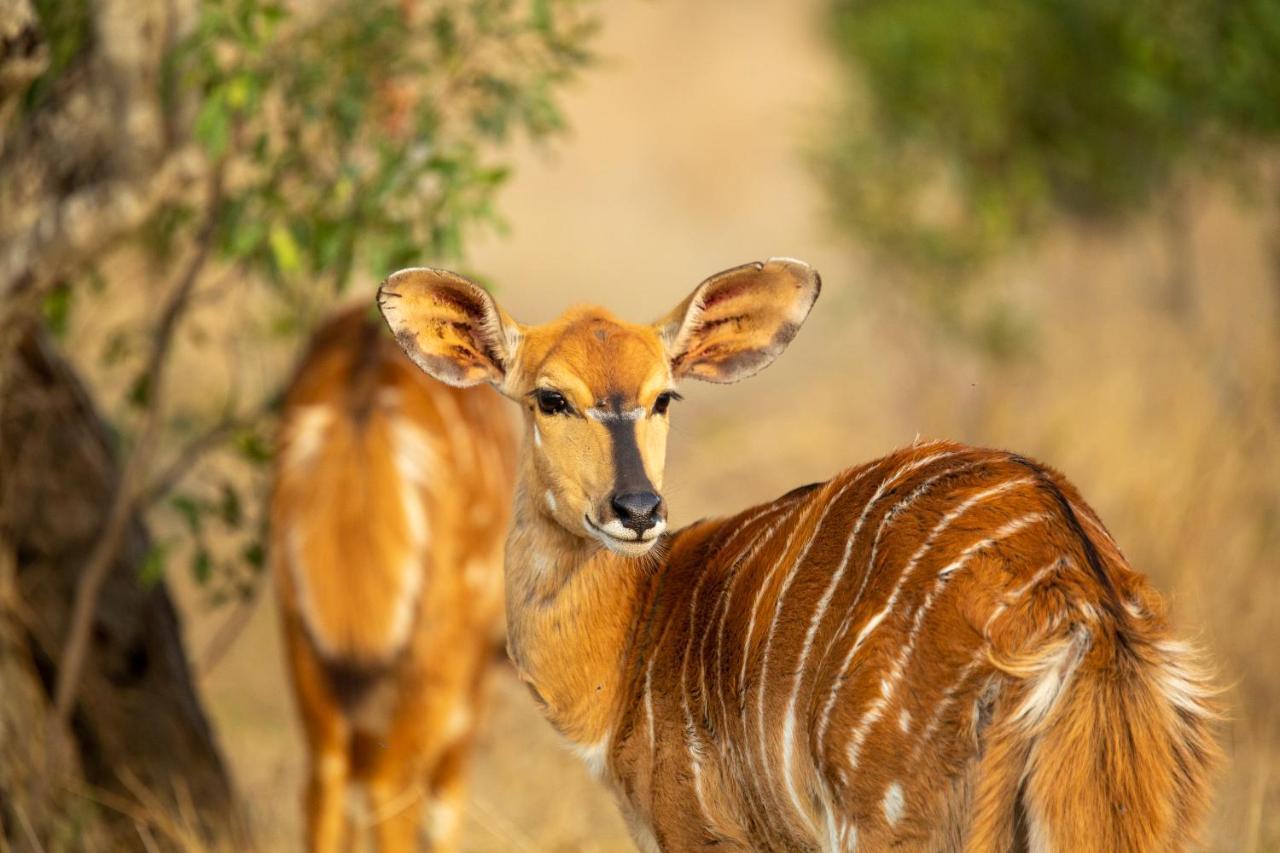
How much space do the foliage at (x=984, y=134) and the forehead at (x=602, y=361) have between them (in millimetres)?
6601

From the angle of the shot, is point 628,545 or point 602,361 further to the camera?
point 602,361

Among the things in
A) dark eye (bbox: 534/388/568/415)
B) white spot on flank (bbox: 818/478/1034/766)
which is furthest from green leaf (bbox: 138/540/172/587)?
white spot on flank (bbox: 818/478/1034/766)

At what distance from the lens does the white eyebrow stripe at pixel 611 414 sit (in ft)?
11.3

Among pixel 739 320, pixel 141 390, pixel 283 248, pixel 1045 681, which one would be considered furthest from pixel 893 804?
pixel 141 390

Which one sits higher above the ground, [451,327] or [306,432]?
[451,327]

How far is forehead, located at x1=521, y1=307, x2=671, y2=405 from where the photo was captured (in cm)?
348

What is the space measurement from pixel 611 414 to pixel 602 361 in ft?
0.45

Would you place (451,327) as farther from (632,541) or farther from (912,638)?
(912,638)

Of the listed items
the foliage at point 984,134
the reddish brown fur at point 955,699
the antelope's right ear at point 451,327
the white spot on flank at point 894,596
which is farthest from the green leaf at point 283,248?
the foliage at point 984,134

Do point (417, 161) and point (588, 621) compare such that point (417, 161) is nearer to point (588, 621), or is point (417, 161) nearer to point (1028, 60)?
point (588, 621)

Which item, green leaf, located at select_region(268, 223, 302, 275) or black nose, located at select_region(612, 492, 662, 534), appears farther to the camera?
green leaf, located at select_region(268, 223, 302, 275)

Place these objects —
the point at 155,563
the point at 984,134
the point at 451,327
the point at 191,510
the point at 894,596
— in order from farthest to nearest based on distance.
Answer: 1. the point at 984,134
2. the point at 191,510
3. the point at 155,563
4. the point at 451,327
5. the point at 894,596

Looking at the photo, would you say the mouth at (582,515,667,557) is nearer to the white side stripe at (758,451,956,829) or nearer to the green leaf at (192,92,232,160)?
the white side stripe at (758,451,956,829)

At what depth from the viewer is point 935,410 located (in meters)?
11.1
